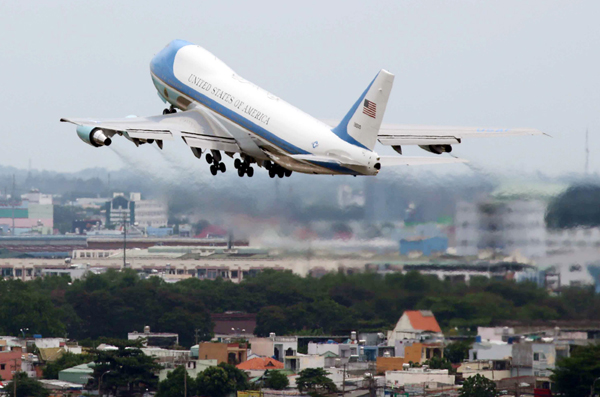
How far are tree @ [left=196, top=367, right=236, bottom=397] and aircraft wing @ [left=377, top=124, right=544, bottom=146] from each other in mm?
24567

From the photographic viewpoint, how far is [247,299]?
294 feet

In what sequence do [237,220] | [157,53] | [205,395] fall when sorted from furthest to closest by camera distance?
[205,395]
[237,220]
[157,53]

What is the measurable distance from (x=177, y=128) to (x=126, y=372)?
1069 inches

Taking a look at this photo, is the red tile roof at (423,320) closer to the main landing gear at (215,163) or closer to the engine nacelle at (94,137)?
the main landing gear at (215,163)

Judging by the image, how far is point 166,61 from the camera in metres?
52.6

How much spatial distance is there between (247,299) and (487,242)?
40.2m

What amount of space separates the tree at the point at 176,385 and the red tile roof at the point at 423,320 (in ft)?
47.5

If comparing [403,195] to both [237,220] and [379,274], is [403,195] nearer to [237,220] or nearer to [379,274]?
[379,274]

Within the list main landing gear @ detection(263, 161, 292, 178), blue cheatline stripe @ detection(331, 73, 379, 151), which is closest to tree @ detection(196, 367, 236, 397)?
main landing gear @ detection(263, 161, 292, 178)

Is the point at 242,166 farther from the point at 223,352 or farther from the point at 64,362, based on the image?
the point at 64,362

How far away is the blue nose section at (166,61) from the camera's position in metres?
52.2

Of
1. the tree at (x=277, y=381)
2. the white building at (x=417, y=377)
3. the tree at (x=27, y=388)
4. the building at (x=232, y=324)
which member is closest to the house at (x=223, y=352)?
the tree at (x=277, y=381)

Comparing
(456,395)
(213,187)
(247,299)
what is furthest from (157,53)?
(247,299)

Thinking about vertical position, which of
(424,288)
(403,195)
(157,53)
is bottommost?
(424,288)
